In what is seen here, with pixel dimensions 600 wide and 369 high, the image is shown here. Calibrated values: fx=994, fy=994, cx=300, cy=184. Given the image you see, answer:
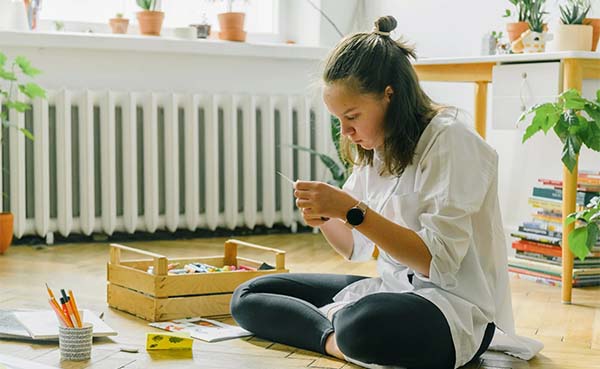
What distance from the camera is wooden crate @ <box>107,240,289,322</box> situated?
270 cm

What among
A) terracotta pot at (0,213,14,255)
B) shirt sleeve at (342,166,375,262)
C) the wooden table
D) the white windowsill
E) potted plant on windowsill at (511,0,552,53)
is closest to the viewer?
shirt sleeve at (342,166,375,262)

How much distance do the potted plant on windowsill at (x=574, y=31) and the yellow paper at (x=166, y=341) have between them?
1.60 meters

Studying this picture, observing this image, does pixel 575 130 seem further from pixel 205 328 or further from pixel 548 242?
pixel 205 328

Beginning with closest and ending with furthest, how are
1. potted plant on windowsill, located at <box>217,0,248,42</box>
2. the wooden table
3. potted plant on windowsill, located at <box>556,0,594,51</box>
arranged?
1. the wooden table
2. potted plant on windowsill, located at <box>556,0,594,51</box>
3. potted plant on windowsill, located at <box>217,0,248,42</box>

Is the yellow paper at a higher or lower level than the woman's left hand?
lower

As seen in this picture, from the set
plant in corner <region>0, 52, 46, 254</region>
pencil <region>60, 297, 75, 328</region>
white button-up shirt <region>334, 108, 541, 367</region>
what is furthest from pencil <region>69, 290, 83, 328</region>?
plant in corner <region>0, 52, 46, 254</region>

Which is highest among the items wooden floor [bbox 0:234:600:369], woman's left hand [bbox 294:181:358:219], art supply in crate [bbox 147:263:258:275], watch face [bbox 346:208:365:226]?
woman's left hand [bbox 294:181:358:219]

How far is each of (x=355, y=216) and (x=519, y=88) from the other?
4.28 ft

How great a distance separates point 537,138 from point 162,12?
1741 mm

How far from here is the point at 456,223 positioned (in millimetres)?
2082

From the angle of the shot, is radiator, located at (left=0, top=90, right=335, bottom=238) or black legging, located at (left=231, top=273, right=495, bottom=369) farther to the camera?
radiator, located at (left=0, top=90, right=335, bottom=238)

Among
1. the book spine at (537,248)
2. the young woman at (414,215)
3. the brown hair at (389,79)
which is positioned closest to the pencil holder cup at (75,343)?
the young woman at (414,215)

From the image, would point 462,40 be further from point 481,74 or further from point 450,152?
point 450,152

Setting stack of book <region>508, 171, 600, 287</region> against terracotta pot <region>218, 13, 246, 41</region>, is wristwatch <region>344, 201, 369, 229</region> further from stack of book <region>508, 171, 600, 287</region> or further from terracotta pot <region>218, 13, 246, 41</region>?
terracotta pot <region>218, 13, 246, 41</region>
